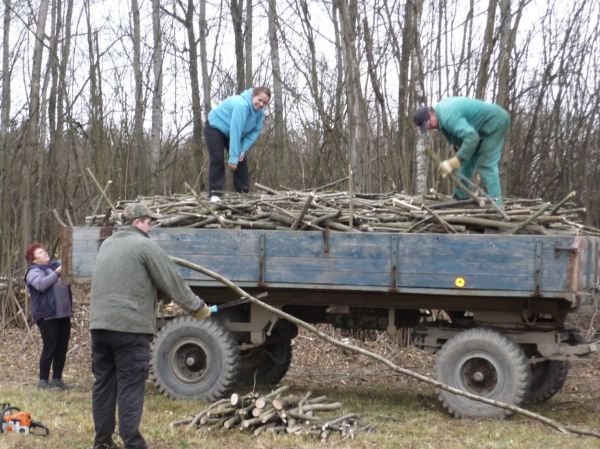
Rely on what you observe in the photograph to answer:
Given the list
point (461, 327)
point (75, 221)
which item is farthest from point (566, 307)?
point (75, 221)

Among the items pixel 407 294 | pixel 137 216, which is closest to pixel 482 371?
pixel 407 294

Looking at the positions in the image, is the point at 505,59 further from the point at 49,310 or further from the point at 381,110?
the point at 49,310

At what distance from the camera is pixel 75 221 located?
13.5m

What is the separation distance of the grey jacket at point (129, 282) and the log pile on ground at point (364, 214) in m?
2.16

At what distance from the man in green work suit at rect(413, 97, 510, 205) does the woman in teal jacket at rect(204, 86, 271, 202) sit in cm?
205

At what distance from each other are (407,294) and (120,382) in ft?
9.88

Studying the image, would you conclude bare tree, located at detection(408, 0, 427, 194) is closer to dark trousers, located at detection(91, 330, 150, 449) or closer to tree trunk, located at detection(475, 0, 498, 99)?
tree trunk, located at detection(475, 0, 498, 99)

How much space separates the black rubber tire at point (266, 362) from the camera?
9.46m

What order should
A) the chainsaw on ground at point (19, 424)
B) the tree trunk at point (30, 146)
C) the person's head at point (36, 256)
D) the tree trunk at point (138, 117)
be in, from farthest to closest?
the tree trunk at point (138, 117)
the tree trunk at point (30, 146)
the person's head at point (36, 256)
the chainsaw on ground at point (19, 424)

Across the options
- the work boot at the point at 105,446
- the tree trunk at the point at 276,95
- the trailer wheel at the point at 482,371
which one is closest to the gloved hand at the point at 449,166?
the trailer wheel at the point at 482,371

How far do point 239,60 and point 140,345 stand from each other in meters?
9.72

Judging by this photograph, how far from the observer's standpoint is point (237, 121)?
31.4 ft

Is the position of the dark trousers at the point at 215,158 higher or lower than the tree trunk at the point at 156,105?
lower

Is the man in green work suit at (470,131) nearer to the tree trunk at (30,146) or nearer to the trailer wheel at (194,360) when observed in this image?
the trailer wheel at (194,360)
